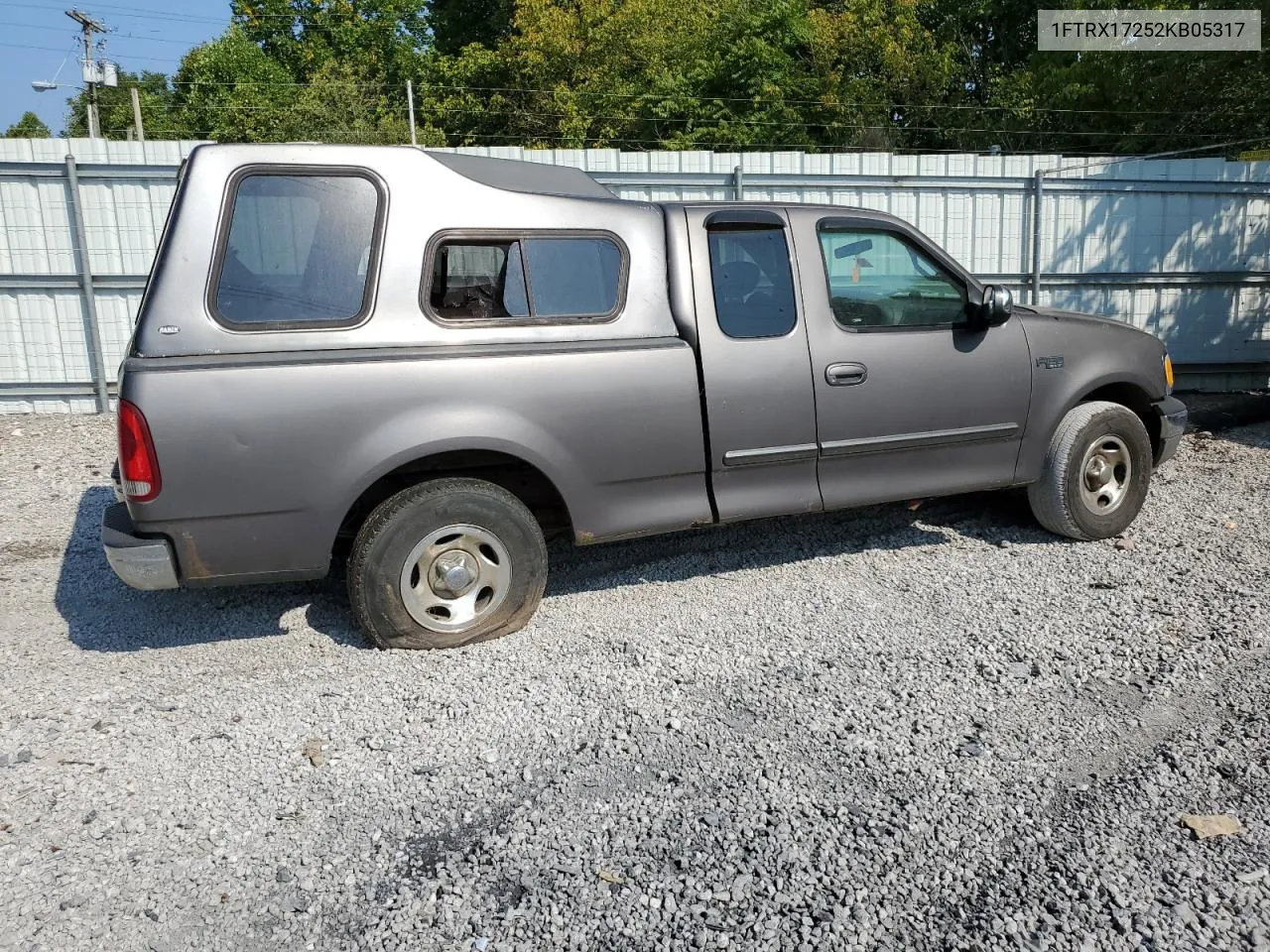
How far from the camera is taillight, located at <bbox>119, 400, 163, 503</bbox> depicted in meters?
3.67

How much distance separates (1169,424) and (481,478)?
4053 millimetres

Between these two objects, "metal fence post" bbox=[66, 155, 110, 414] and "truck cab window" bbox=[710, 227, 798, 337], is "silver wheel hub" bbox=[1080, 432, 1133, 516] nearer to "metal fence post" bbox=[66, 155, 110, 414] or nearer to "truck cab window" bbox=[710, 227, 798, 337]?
"truck cab window" bbox=[710, 227, 798, 337]

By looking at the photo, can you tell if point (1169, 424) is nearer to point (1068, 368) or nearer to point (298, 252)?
point (1068, 368)

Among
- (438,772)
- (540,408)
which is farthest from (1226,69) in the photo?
(438,772)

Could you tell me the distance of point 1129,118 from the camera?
2536 centimetres

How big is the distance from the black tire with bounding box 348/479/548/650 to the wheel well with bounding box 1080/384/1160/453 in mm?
3466

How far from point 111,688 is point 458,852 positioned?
6.60 ft

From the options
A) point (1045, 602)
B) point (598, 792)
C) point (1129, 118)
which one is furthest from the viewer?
point (1129, 118)

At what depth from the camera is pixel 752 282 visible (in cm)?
473

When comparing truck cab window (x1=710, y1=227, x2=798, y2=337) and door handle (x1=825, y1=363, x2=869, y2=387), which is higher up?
truck cab window (x1=710, y1=227, x2=798, y2=337)

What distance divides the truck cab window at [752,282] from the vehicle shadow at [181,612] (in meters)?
2.32

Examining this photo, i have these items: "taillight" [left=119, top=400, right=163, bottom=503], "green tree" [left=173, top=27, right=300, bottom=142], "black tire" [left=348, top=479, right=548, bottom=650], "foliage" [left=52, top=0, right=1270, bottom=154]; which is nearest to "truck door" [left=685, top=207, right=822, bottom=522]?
"black tire" [left=348, top=479, right=548, bottom=650]

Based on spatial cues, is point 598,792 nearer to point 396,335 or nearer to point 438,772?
point 438,772

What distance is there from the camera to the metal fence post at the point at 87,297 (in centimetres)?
954
